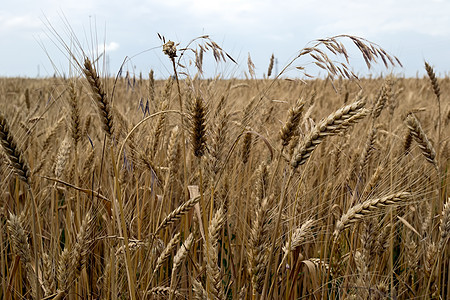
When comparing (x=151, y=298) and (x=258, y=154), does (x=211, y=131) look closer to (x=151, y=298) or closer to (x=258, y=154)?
(x=151, y=298)

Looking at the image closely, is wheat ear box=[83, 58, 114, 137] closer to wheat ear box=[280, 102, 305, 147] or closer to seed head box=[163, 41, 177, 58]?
seed head box=[163, 41, 177, 58]

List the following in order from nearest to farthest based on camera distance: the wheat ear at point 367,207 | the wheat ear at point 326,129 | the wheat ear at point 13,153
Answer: the wheat ear at point 326,129
the wheat ear at point 13,153
the wheat ear at point 367,207

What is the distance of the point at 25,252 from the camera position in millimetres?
1147

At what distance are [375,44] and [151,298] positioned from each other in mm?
1273

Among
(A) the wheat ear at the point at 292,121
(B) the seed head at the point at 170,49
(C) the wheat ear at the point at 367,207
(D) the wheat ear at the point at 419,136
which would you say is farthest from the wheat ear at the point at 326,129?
(D) the wheat ear at the point at 419,136

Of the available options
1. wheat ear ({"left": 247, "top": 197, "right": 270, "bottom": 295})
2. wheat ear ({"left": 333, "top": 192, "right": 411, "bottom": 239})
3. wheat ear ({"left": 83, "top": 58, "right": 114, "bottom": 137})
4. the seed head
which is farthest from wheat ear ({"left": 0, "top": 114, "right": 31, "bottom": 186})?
wheat ear ({"left": 333, "top": 192, "right": 411, "bottom": 239})

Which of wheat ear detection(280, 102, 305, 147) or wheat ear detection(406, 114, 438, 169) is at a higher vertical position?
wheat ear detection(280, 102, 305, 147)

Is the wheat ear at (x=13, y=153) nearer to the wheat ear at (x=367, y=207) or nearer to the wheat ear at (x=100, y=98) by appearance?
the wheat ear at (x=100, y=98)

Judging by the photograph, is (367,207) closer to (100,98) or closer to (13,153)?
(100,98)

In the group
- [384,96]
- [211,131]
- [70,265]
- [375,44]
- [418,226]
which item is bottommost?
[418,226]

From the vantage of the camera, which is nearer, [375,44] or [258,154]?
[375,44]

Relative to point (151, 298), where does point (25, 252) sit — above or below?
above

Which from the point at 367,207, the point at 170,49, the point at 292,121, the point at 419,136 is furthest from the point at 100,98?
the point at 419,136

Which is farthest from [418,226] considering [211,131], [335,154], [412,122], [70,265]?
[70,265]
